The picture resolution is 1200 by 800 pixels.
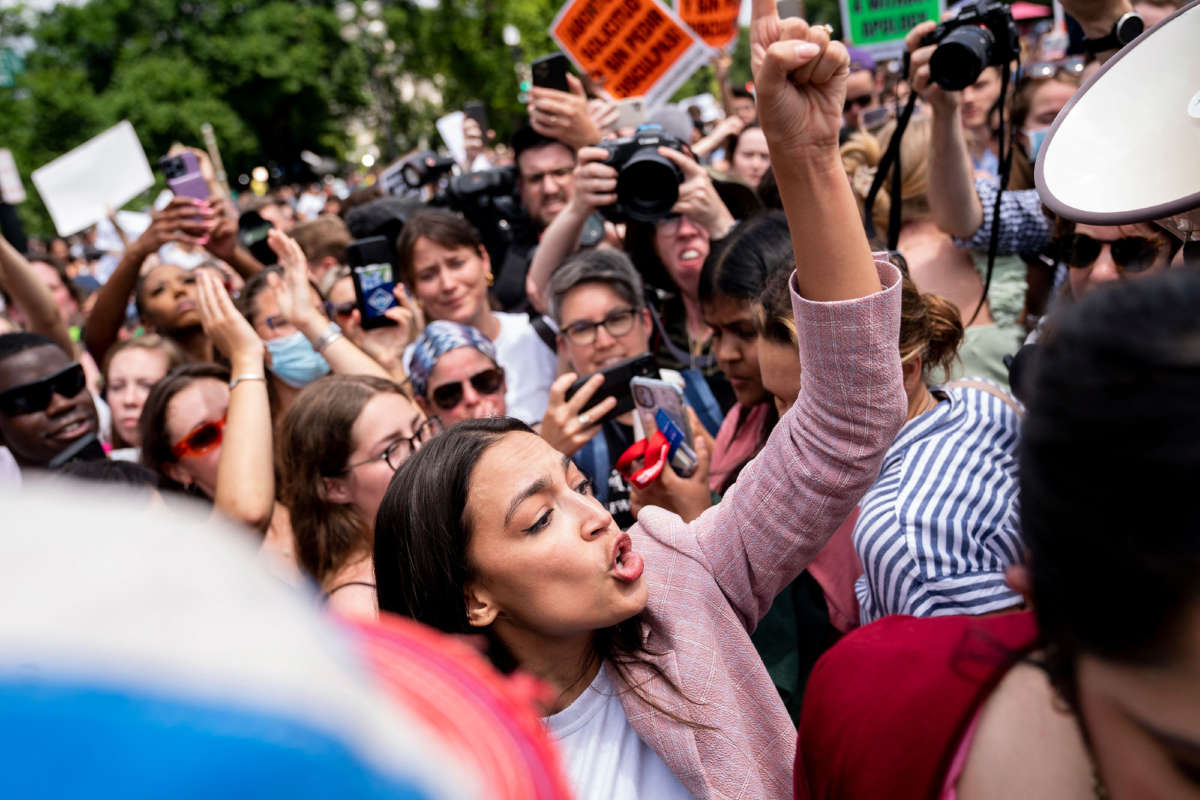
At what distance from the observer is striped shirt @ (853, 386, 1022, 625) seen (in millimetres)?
1659

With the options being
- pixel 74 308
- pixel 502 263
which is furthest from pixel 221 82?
pixel 502 263

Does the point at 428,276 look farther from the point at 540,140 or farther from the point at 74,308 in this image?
the point at 74,308

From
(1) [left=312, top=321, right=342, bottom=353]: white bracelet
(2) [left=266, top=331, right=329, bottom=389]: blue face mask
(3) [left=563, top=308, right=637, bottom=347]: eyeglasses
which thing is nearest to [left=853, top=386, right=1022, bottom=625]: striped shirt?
(3) [left=563, top=308, right=637, bottom=347]: eyeglasses

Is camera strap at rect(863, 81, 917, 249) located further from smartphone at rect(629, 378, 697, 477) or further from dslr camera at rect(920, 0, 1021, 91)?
A: smartphone at rect(629, 378, 697, 477)

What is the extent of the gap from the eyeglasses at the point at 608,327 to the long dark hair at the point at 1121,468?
2.42m

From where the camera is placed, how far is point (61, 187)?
22.2 feet

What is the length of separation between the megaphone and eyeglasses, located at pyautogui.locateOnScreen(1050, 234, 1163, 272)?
2.46 ft

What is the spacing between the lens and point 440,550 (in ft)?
5.61

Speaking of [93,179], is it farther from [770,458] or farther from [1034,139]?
[770,458]

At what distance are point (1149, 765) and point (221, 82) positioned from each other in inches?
1530

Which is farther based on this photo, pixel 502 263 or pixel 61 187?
pixel 61 187

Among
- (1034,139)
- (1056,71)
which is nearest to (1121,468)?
(1034,139)

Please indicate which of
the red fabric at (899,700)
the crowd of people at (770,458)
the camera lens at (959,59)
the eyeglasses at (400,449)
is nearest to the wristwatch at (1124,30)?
the crowd of people at (770,458)

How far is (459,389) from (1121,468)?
259 cm
